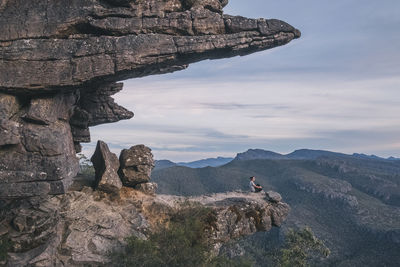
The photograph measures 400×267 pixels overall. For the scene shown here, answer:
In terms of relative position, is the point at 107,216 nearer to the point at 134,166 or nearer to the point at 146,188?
the point at 146,188

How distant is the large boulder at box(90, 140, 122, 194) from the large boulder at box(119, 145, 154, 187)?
779 millimetres

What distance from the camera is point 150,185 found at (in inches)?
1152

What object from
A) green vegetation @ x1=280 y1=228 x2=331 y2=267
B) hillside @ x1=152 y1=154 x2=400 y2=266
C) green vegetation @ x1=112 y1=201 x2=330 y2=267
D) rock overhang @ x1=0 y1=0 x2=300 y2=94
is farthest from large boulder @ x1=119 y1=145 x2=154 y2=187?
hillside @ x1=152 y1=154 x2=400 y2=266

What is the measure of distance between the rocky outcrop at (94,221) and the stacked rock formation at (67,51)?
222 cm

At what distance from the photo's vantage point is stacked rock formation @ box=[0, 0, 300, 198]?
838 inches

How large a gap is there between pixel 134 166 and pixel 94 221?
22.0 ft

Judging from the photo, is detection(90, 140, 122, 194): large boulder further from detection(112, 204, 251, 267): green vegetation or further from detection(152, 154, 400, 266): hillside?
detection(152, 154, 400, 266): hillside

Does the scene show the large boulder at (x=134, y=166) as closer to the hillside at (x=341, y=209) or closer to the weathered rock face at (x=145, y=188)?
the weathered rock face at (x=145, y=188)

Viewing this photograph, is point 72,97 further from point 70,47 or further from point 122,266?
point 122,266

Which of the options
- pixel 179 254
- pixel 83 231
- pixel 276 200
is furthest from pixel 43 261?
pixel 276 200

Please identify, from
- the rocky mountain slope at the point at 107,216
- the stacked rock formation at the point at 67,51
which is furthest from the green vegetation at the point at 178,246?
the stacked rock formation at the point at 67,51

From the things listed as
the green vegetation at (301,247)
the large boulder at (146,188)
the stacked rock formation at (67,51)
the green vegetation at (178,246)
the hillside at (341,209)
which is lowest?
the hillside at (341,209)

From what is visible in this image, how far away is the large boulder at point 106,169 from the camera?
26.4 metres

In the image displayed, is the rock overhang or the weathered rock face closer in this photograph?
the rock overhang
